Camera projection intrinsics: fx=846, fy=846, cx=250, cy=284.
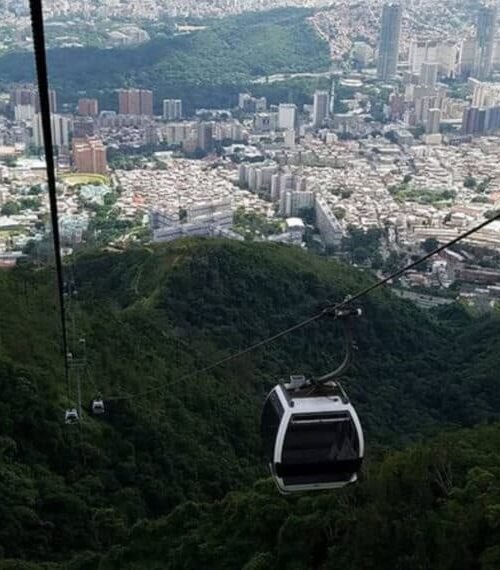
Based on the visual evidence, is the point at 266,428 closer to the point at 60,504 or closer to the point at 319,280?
the point at 60,504

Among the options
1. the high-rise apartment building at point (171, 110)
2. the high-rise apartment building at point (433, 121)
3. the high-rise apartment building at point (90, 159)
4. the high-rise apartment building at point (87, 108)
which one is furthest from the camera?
the high-rise apartment building at point (433, 121)

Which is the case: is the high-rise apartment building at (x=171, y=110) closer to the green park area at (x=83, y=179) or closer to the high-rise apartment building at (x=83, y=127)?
the high-rise apartment building at (x=83, y=127)

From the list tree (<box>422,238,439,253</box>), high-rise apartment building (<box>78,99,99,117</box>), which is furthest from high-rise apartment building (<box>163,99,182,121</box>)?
tree (<box>422,238,439,253</box>)

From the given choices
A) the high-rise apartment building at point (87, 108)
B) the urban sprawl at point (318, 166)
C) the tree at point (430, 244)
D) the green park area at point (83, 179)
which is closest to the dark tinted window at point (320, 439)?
the urban sprawl at point (318, 166)

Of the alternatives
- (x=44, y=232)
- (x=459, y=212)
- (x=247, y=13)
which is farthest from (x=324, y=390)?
(x=247, y=13)

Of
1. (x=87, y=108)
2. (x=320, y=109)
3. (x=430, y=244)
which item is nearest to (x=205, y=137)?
(x=87, y=108)

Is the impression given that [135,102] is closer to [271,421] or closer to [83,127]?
[83,127]

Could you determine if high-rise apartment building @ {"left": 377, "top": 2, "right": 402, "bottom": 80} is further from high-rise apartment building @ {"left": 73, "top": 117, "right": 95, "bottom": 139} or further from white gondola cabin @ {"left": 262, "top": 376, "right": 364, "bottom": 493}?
white gondola cabin @ {"left": 262, "top": 376, "right": 364, "bottom": 493}
